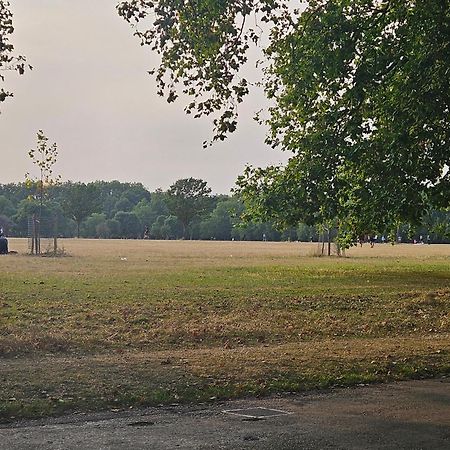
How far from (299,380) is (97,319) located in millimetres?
8639

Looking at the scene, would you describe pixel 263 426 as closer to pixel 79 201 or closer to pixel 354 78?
Answer: pixel 354 78

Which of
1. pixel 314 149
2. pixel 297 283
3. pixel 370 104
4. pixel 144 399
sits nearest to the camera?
pixel 144 399

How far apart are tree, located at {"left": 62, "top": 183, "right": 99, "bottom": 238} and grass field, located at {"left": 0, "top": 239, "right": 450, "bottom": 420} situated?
410 feet

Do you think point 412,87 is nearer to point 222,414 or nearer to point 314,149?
point 314,149

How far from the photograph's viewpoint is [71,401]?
970 cm

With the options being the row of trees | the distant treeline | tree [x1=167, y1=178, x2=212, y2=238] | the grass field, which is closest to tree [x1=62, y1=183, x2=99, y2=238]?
the distant treeline

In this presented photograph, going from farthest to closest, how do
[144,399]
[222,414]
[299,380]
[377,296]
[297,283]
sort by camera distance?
[297,283] → [377,296] → [299,380] → [144,399] → [222,414]


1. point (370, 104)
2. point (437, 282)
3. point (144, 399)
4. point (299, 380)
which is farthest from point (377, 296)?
point (144, 399)

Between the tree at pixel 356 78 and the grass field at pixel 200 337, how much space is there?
3.23 meters

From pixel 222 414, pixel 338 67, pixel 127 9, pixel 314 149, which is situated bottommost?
pixel 222 414

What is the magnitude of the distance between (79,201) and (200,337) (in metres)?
142

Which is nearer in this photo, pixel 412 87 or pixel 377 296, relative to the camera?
pixel 412 87

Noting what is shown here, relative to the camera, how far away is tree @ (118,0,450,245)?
14.1 meters

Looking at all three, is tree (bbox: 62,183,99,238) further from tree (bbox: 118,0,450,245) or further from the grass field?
tree (bbox: 118,0,450,245)
